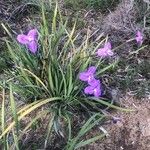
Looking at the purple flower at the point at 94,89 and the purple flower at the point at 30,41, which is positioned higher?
the purple flower at the point at 30,41

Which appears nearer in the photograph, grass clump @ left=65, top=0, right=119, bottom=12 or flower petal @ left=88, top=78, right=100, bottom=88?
flower petal @ left=88, top=78, right=100, bottom=88

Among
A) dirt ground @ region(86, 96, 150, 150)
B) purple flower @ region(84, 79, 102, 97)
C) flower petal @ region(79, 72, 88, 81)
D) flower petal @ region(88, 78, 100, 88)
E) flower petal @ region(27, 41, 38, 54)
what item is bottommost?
dirt ground @ region(86, 96, 150, 150)

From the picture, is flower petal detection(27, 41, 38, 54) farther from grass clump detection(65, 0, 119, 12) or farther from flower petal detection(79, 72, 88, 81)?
grass clump detection(65, 0, 119, 12)

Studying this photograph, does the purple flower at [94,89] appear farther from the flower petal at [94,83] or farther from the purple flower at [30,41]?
the purple flower at [30,41]

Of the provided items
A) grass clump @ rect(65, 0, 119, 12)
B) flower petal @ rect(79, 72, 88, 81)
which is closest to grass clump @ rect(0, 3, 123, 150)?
flower petal @ rect(79, 72, 88, 81)

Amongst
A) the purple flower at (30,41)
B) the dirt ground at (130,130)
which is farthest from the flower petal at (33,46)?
the dirt ground at (130,130)

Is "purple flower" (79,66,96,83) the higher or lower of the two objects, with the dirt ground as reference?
higher
